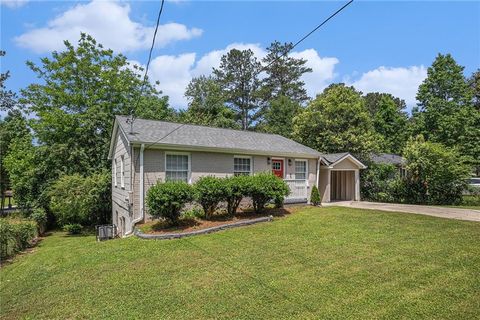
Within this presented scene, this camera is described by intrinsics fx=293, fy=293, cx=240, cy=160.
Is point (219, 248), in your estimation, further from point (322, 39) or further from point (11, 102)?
point (11, 102)

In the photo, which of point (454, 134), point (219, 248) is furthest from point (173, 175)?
point (454, 134)

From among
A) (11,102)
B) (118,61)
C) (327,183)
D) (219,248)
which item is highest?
(118,61)

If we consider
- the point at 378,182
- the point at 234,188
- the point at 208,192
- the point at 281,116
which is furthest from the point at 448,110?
the point at 208,192

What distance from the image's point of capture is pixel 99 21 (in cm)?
736

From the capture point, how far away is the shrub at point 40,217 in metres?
17.9

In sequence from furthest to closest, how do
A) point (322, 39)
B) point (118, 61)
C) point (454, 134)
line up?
point (454, 134), point (118, 61), point (322, 39)

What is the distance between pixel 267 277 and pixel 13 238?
37.7ft

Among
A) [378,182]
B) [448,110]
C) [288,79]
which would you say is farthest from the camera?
[288,79]

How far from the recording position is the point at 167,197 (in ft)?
32.1

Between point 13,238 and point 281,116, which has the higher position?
point 281,116

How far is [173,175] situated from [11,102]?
18.1 m

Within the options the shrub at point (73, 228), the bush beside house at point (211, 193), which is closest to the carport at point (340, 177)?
the bush beside house at point (211, 193)

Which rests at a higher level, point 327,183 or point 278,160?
point 278,160

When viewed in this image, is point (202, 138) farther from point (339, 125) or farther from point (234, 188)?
point (339, 125)
